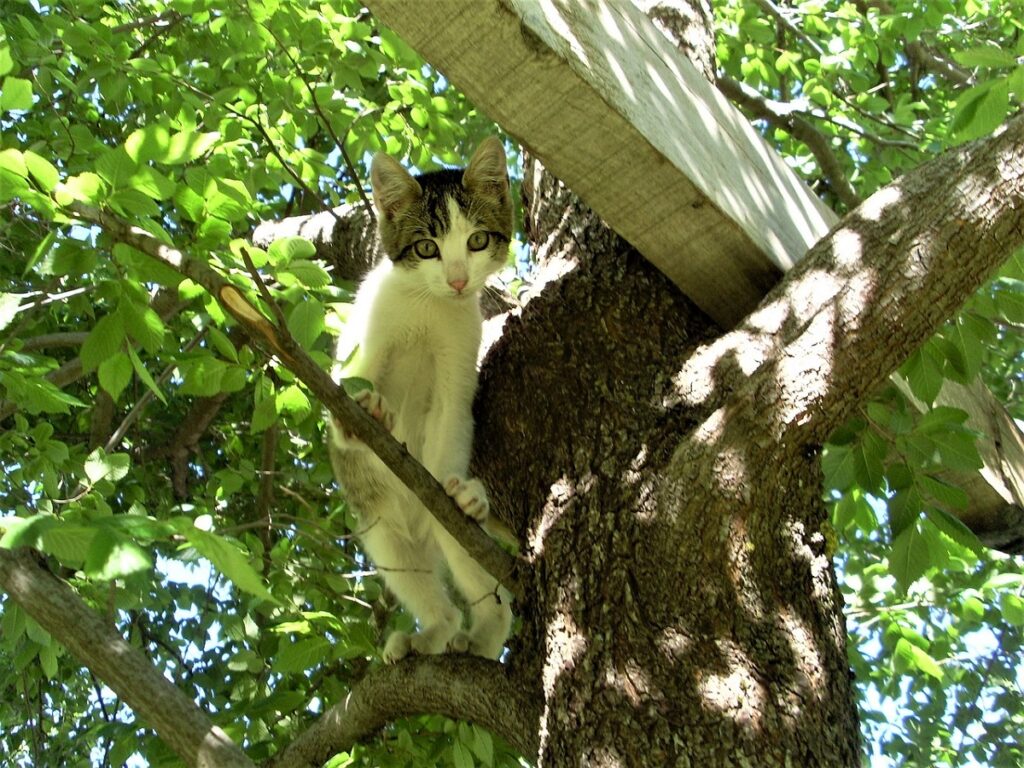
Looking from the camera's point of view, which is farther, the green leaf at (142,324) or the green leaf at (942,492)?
the green leaf at (942,492)

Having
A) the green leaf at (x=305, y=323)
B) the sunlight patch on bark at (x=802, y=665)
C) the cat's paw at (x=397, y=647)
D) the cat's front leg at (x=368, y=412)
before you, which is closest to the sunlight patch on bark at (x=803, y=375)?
the sunlight patch on bark at (x=802, y=665)

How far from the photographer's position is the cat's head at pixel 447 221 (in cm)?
337

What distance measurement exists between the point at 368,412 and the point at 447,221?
996mm

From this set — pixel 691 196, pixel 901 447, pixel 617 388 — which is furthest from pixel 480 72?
pixel 901 447

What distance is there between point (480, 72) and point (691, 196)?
0.63 metres

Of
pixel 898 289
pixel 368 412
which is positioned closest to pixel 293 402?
pixel 368 412

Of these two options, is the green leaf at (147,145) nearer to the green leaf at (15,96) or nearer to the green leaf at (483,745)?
the green leaf at (15,96)

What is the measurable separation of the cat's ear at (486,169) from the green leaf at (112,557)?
8.20ft

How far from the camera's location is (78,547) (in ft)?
4.47

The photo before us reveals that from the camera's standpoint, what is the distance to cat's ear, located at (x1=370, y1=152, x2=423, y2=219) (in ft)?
11.6

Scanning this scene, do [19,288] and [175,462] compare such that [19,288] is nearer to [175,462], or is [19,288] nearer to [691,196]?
[175,462]

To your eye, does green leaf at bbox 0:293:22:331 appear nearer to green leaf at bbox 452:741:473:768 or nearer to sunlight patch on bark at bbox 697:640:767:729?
sunlight patch on bark at bbox 697:640:767:729

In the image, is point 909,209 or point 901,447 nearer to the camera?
point 909,209

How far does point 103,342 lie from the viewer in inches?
77.6
